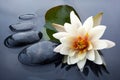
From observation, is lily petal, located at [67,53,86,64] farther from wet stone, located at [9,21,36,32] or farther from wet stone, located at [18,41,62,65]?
wet stone, located at [9,21,36,32]

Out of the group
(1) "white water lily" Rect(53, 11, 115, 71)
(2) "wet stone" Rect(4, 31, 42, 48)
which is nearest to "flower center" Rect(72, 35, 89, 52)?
(1) "white water lily" Rect(53, 11, 115, 71)

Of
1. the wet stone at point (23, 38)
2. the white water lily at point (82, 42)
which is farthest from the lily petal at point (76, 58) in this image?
the wet stone at point (23, 38)

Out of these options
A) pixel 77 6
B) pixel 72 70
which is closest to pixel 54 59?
pixel 72 70

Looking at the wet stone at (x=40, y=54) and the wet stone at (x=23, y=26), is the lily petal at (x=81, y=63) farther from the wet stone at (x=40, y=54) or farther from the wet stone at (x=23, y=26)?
the wet stone at (x=23, y=26)

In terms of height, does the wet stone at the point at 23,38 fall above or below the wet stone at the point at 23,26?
below

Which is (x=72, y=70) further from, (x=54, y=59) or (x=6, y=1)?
(x=6, y=1)

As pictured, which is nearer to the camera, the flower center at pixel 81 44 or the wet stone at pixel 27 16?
the flower center at pixel 81 44

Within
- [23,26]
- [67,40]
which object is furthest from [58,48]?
[23,26]
